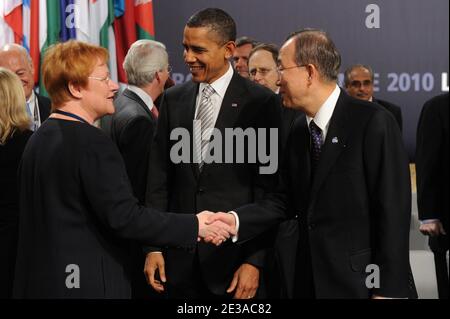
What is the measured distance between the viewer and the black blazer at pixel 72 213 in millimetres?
2549

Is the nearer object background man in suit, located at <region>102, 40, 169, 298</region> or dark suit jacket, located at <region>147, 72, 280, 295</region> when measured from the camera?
dark suit jacket, located at <region>147, 72, 280, 295</region>

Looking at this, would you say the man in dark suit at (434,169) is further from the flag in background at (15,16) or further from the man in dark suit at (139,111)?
the flag in background at (15,16)

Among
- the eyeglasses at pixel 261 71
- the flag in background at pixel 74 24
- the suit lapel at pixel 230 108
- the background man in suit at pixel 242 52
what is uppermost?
the flag in background at pixel 74 24

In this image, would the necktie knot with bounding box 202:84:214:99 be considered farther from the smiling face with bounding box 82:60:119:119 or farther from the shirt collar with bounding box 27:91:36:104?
the shirt collar with bounding box 27:91:36:104

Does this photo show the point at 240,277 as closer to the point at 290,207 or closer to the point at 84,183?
the point at 290,207

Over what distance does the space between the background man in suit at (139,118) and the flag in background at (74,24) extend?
2153mm

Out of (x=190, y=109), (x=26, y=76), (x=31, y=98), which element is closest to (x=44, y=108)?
(x=31, y=98)

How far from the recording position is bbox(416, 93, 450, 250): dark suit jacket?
3984mm

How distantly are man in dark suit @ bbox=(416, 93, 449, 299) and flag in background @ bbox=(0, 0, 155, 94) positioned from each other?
3.04 m

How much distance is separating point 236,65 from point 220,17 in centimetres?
251

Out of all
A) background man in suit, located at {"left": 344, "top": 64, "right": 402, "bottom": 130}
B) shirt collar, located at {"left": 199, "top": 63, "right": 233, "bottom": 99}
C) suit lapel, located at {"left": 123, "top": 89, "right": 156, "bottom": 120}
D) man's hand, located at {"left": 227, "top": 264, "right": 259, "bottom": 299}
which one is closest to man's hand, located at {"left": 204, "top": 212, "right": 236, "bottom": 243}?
man's hand, located at {"left": 227, "top": 264, "right": 259, "bottom": 299}

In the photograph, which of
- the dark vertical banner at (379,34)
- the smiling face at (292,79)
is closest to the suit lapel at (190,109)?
the smiling face at (292,79)

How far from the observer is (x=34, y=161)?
2.60m

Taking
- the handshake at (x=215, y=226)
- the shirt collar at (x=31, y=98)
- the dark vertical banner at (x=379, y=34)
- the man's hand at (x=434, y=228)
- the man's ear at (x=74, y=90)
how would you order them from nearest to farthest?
1. the man's ear at (x=74, y=90)
2. the handshake at (x=215, y=226)
3. the man's hand at (x=434, y=228)
4. the shirt collar at (x=31, y=98)
5. the dark vertical banner at (x=379, y=34)
